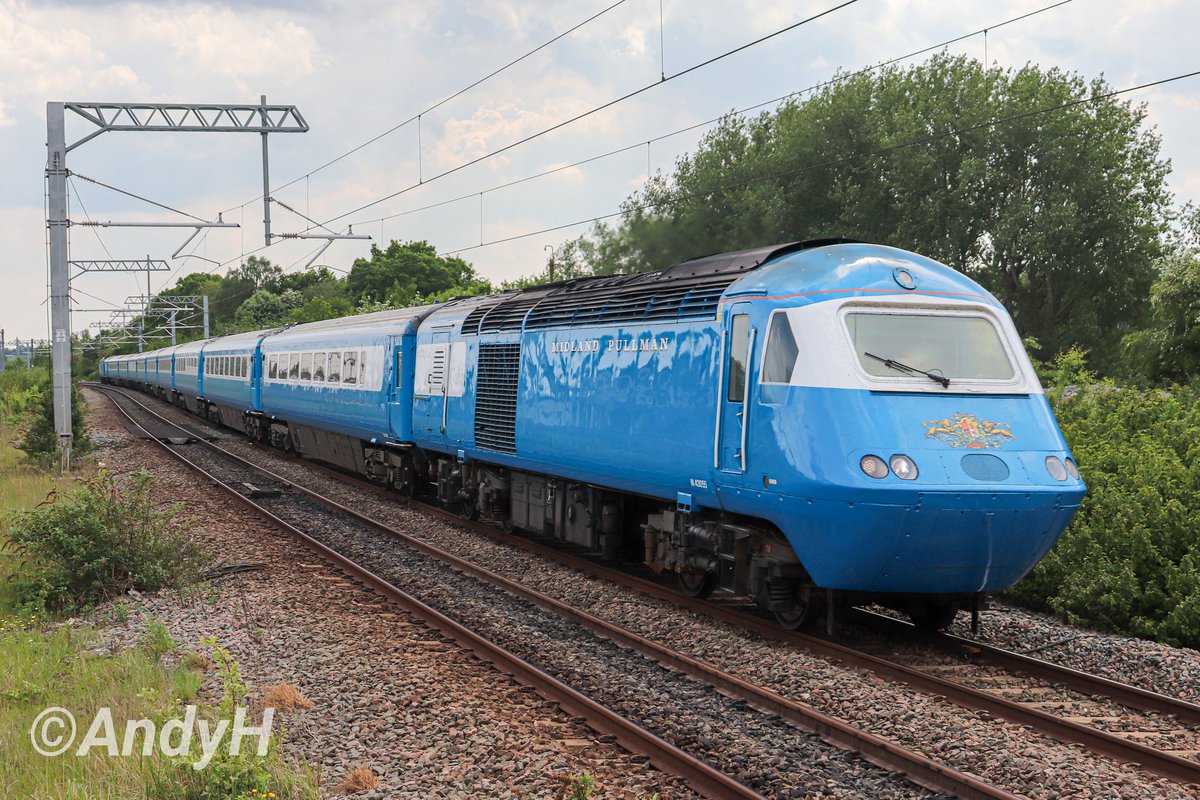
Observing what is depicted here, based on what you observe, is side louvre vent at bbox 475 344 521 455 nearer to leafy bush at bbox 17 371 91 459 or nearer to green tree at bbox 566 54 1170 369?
leafy bush at bbox 17 371 91 459

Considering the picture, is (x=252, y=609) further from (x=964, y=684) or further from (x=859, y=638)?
(x=964, y=684)

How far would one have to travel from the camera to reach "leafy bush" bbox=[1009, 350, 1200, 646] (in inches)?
398

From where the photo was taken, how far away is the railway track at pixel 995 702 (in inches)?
263

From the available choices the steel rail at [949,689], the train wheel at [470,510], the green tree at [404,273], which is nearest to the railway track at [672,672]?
the steel rail at [949,689]

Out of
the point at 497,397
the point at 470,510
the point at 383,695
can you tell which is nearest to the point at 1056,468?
the point at 383,695

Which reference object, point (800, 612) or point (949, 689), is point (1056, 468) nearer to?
point (949, 689)

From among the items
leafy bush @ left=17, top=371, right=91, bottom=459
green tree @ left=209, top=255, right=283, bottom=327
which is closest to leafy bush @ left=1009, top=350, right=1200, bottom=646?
leafy bush @ left=17, top=371, right=91, bottom=459

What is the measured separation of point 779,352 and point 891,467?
4.82ft

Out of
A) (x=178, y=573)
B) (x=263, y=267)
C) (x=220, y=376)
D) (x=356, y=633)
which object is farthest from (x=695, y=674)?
(x=263, y=267)

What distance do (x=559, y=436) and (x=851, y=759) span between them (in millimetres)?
6995

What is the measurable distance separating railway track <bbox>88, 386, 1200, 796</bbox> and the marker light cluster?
152cm

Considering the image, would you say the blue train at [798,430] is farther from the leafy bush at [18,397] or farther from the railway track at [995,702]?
the leafy bush at [18,397]

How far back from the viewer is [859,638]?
9750 millimetres

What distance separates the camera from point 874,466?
8.37 metres
